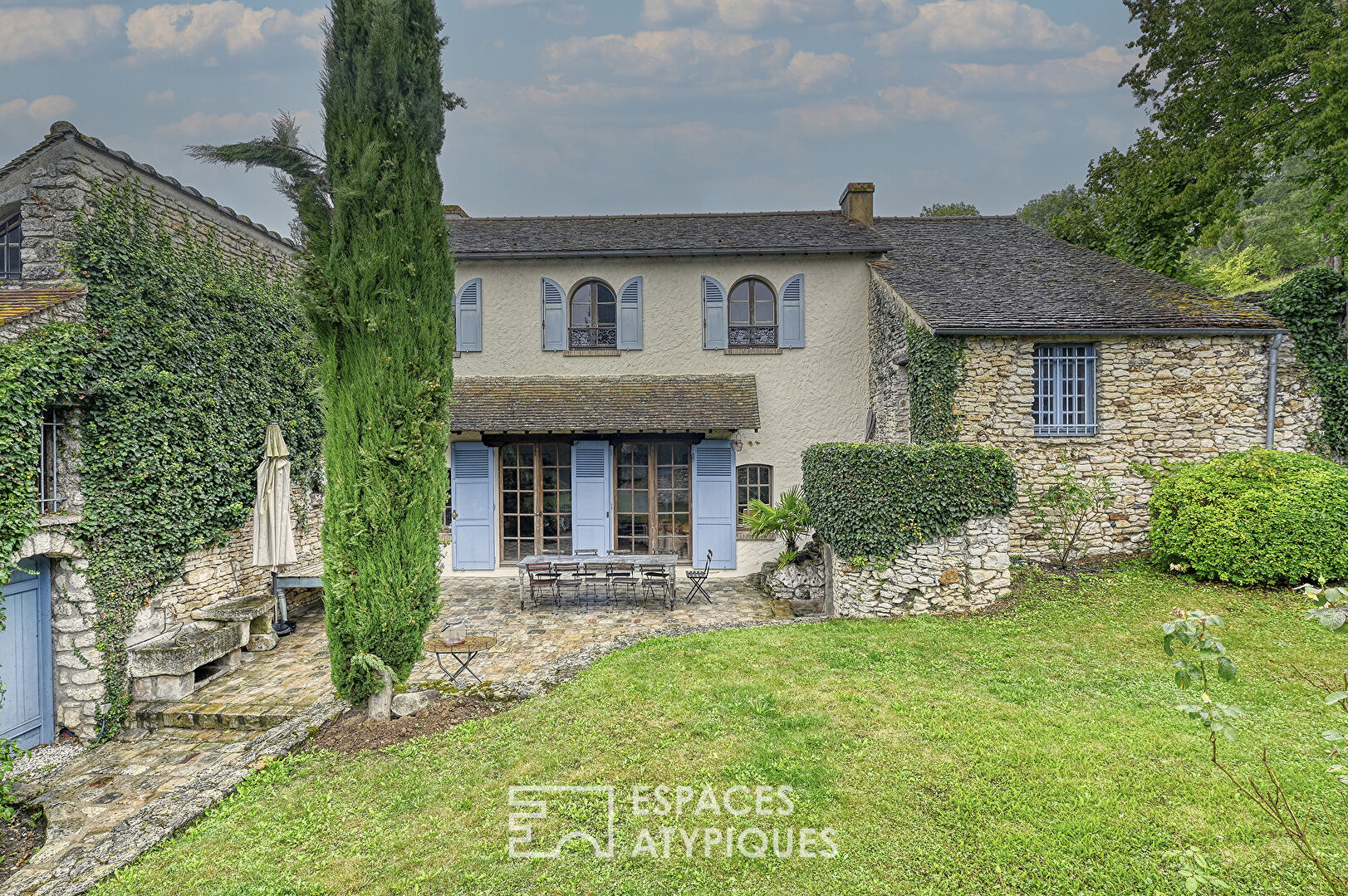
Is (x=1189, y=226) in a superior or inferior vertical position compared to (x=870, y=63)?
inferior

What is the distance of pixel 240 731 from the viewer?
19.2 feet

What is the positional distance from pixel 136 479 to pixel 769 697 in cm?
733

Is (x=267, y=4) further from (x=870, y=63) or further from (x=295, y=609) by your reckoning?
(x=870, y=63)

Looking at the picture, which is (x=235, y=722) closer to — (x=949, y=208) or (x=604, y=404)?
(x=604, y=404)

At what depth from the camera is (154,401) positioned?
6.54 metres

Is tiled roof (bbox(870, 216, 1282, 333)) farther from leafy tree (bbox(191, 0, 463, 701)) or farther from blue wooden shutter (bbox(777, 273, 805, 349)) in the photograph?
leafy tree (bbox(191, 0, 463, 701))

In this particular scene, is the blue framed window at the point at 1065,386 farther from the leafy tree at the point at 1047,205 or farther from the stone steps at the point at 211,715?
the leafy tree at the point at 1047,205

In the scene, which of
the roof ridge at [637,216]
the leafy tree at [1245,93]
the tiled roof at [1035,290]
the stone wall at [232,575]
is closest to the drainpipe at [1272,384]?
the tiled roof at [1035,290]

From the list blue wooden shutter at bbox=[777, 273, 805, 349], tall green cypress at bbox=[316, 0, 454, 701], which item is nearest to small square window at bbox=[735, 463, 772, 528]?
blue wooden shutter at bbox=[777, 273, 805, 349]

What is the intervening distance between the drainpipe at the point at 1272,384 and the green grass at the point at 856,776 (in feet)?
14.1

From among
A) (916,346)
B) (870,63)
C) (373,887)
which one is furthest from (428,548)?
(870,63)

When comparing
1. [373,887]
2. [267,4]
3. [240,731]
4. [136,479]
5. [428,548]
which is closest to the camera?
[373,887]

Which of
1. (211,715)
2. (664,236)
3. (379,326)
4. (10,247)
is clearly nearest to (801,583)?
(379,326)

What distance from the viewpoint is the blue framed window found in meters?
9.58
